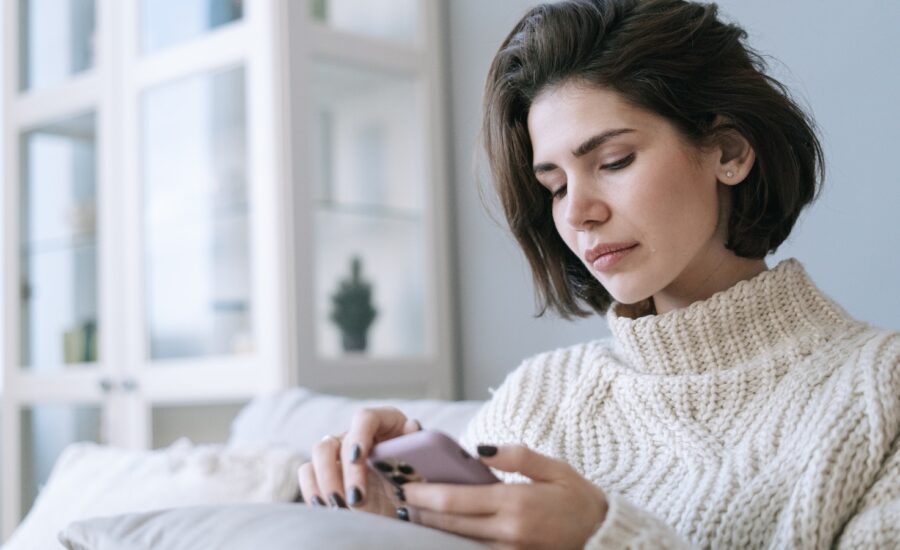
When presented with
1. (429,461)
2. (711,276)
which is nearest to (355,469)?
(429,461)

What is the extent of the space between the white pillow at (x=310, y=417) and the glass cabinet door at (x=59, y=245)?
1.30 m

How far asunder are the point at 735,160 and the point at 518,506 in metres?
0.56

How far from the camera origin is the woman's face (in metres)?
1.12

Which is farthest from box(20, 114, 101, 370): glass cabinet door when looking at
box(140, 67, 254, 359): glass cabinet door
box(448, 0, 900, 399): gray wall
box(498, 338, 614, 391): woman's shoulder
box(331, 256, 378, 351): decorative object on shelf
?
box(498, 338, 614, 391): woman's shoulder

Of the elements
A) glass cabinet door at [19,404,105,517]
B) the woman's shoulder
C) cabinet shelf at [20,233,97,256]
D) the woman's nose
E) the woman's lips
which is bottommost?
glass cabinet door at [19,404,105,517]

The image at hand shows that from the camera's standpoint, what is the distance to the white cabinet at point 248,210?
2408mm

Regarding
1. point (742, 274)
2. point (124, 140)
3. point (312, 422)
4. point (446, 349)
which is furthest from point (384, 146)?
point (742, 274)

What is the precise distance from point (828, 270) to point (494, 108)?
643 millimetres

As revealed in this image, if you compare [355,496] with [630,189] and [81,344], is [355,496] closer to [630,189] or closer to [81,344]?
[630,189]

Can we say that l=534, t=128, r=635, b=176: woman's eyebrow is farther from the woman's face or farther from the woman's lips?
the woman's lips

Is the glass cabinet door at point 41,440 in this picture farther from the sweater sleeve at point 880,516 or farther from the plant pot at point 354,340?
the sweater sleeve at point 880,516

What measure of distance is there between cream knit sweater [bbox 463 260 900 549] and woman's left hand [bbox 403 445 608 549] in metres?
0.03

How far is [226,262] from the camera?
101 inches

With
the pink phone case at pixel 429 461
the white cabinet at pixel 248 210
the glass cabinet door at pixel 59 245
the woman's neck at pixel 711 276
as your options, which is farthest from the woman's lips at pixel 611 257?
the glass cabinet door at pixel 59 245
